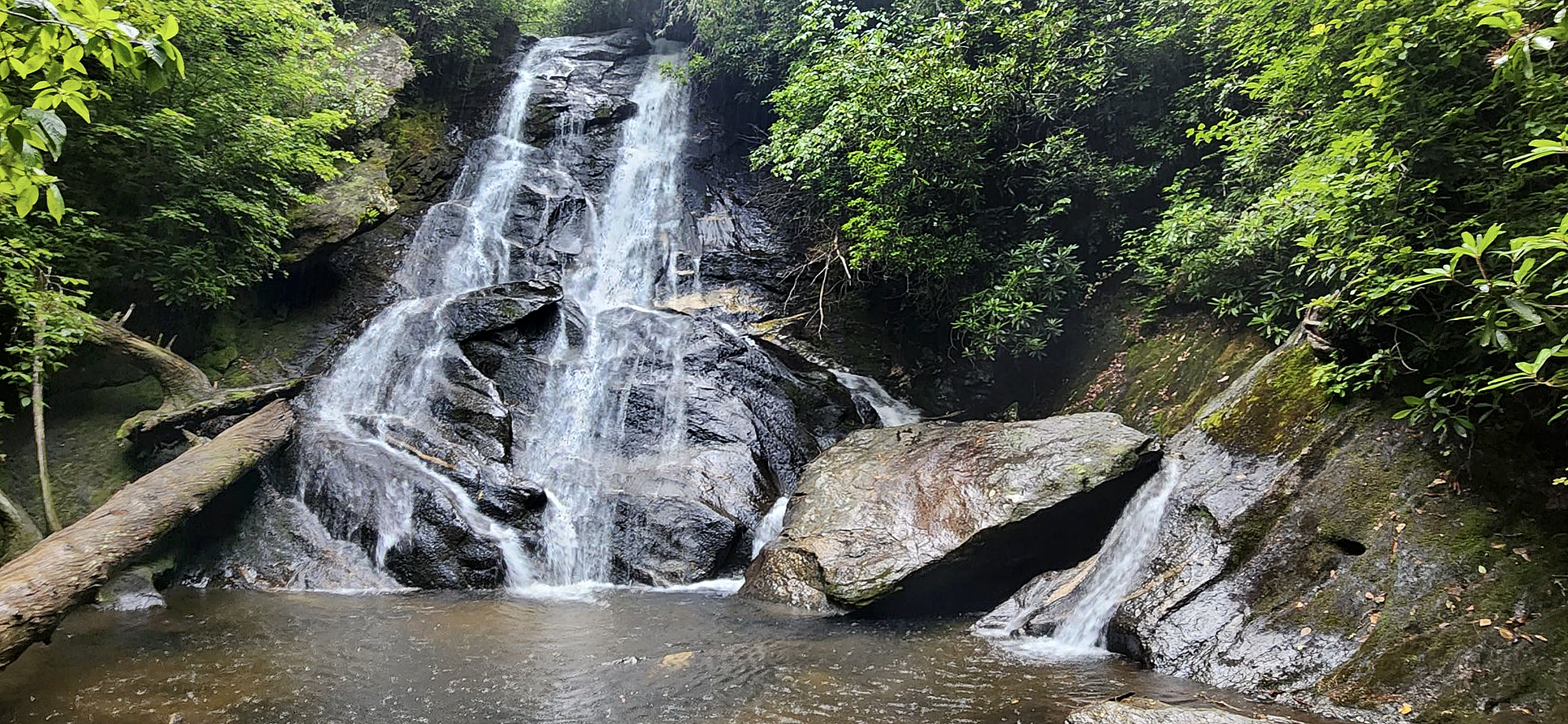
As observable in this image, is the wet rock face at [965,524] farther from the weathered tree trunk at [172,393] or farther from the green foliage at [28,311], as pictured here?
the green foliage at [28,311]

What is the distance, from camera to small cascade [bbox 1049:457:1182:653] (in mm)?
5902

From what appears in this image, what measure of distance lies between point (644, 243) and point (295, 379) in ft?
22.9

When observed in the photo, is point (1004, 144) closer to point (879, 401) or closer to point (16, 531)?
point (879, 401)

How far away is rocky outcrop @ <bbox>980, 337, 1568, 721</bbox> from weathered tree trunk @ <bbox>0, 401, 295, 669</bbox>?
750 cm

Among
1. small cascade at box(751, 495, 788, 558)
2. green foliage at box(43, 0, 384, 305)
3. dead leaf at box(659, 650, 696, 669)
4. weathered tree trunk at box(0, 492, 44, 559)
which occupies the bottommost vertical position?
dead leaf at box(659, 650, 696, 669)

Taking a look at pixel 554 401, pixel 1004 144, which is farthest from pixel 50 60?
pixel 1004 144

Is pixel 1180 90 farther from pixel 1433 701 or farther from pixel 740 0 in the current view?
pixel 740 0

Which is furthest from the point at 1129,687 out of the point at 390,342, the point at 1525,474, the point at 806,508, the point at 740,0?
the point at 740,0

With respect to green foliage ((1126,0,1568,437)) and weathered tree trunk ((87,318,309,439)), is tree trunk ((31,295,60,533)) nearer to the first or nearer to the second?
weathered tree trunk ((87,318,309,439))

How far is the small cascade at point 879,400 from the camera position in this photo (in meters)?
12.0

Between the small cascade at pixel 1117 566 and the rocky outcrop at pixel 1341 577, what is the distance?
184 millimetres

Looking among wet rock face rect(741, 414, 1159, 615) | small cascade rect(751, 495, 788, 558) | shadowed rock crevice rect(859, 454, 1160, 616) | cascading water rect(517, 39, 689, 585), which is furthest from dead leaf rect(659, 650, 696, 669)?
cascading water rect(517, 39, 689, 585)

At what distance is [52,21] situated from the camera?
76.9 inches

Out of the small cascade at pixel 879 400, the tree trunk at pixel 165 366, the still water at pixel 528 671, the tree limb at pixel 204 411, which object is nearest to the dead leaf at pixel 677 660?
the still water at pixel 528 671
